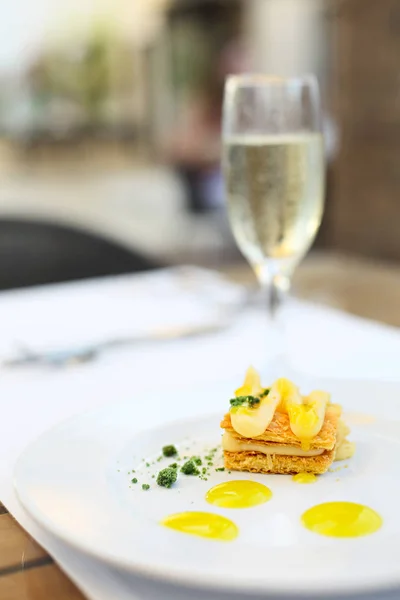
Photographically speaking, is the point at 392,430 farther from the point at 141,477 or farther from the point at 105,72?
the point at 105,72

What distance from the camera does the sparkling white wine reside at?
89 centimetres

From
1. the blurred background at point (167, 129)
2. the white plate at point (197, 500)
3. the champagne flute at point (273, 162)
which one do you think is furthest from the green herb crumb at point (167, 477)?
the blurred background at point (167, 129)

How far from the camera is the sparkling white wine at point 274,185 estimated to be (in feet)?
2.91

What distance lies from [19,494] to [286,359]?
1.39 feet

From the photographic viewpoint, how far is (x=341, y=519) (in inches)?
18.6

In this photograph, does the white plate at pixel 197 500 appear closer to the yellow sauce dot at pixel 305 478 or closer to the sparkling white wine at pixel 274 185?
the yellow sauce dot at pixel 305 478

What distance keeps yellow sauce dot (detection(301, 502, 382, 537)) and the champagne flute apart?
371 mm

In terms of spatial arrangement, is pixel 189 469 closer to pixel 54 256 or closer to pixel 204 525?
pixel 204 525

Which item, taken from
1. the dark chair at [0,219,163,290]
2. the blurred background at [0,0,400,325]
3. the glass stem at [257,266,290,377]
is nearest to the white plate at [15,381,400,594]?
the glass stem at [257,266,290,377]

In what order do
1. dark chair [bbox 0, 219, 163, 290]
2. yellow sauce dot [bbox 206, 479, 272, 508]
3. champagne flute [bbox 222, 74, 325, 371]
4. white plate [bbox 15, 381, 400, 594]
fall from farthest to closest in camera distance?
dark chair [bbox 0, 219, 163, 290], champagne flute [bbox 222, 74, 325, 371], yellow sauce dot [bbox 206, 479, 272, 508], white plate [bbox 15, 381, 400, 594]

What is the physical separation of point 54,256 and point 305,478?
132 cm

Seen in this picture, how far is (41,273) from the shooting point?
1763 mm

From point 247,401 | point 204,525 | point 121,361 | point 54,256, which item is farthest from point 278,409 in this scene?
point 54,256

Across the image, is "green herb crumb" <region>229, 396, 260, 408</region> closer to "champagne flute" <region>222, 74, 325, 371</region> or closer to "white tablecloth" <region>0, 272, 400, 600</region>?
"white tablecloth" <region>0, 272, 400, 600</region>
